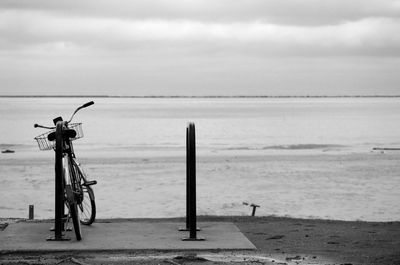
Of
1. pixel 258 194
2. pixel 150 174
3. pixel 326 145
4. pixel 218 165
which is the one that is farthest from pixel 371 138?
pixel 258 194

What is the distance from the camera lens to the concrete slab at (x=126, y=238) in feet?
24.1

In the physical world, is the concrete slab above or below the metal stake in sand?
below

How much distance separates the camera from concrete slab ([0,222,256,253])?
733 centimetres

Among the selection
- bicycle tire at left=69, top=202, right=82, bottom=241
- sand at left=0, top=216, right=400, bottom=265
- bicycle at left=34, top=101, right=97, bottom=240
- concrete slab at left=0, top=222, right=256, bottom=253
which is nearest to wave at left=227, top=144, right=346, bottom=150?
sand at left=0, top=216, right=400, bottom=265

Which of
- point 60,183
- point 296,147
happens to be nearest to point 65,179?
point 60,183

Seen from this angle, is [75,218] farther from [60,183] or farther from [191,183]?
[191,183]

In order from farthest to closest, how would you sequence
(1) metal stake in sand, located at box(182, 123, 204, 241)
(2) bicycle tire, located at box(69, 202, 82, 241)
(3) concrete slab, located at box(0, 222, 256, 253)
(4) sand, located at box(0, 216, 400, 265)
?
1. (1) metal stake in sand, located at box(182, 123, 204, 241)
2. (2) bicycle tire, located at box(69, 202, 82, 241)
3. (3) concrete slab, located at box(0, 222, 256, 253)
4. (4) sand, located at box(0, 216, 400, 265)

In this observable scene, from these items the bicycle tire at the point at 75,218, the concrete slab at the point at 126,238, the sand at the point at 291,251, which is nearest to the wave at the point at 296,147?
the sand at the point at 291,251

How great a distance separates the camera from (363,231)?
8.70 m

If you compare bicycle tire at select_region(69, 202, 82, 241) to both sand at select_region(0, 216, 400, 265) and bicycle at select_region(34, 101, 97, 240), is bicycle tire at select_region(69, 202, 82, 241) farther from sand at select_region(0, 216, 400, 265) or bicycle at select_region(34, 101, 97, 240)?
sand at select_region(0, 216, 400, 265)

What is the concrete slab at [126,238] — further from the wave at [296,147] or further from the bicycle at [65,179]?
the wave at [296,147]

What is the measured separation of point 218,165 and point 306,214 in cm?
1121

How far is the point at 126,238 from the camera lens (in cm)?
784

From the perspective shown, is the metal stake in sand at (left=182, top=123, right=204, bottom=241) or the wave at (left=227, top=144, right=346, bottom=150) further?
the wave at (left=227, top=144, right=346, bottom=150)
